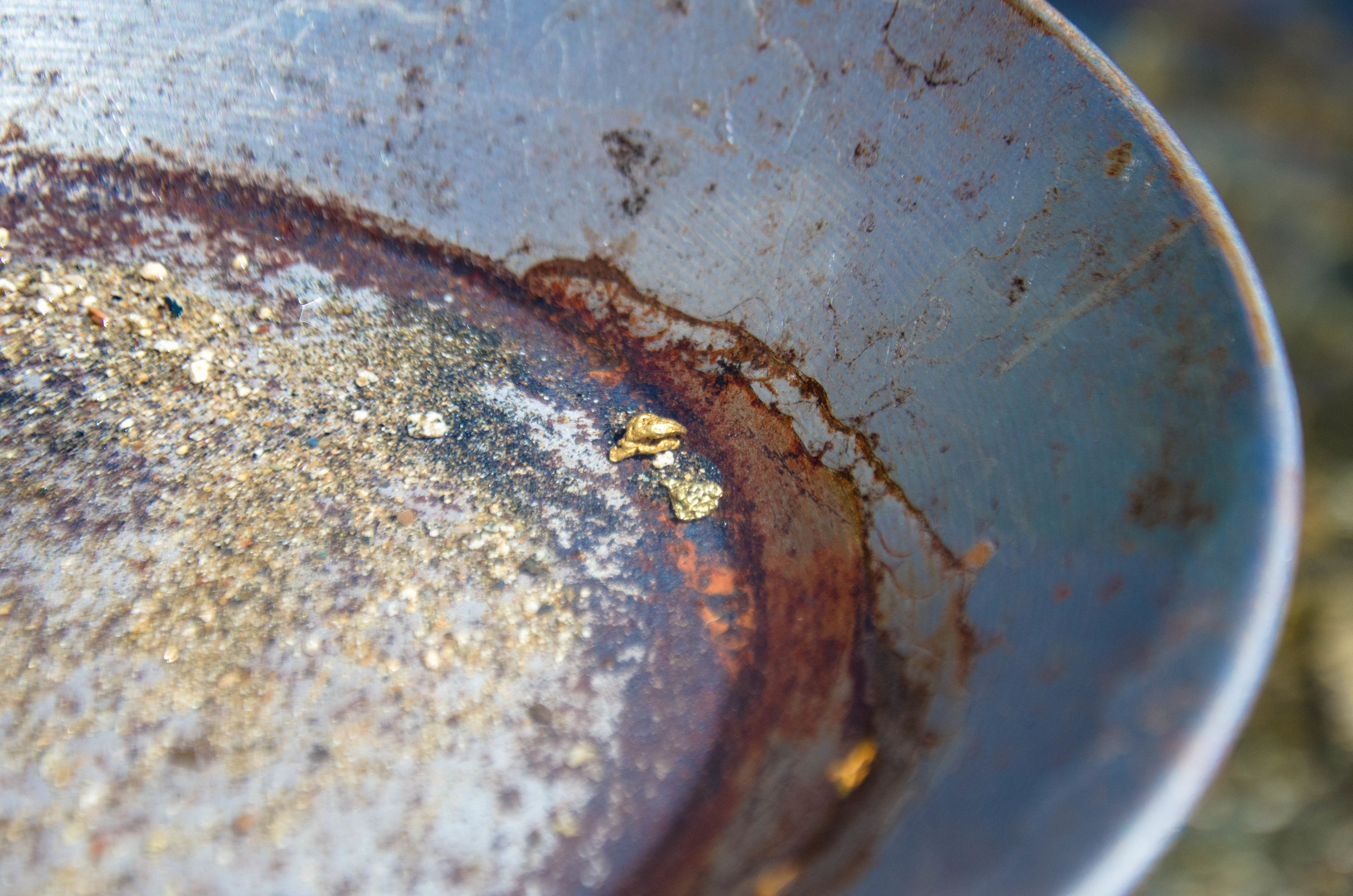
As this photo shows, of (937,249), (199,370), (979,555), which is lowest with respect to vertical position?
(199,370)

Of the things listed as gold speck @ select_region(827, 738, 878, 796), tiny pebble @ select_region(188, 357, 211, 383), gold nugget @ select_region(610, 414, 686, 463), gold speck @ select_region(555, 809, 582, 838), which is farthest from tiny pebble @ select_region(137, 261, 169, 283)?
gold speck @ select_region(827, 738, 878, 796)

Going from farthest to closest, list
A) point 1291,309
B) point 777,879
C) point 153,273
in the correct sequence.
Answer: point 1291,309 < point 153,273 < point 777,879

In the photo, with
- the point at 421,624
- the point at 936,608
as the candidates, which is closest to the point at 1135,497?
the point at 936,608

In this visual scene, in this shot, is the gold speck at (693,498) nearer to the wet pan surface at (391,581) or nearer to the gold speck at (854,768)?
the wet pan surface at (391,581)

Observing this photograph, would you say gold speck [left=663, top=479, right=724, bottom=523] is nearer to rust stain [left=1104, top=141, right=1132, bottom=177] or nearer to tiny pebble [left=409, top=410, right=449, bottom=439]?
tiny pebble [left=409, top=410, right=449, bottom=439]

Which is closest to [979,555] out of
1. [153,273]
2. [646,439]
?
[646,439]

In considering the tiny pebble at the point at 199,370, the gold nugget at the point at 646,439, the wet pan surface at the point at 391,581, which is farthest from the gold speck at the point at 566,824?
the tiny pebble at the point at 199,370

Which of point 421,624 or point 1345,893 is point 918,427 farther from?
point 1345,893

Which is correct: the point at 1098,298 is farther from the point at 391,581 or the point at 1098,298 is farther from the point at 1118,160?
the point at 391,581
